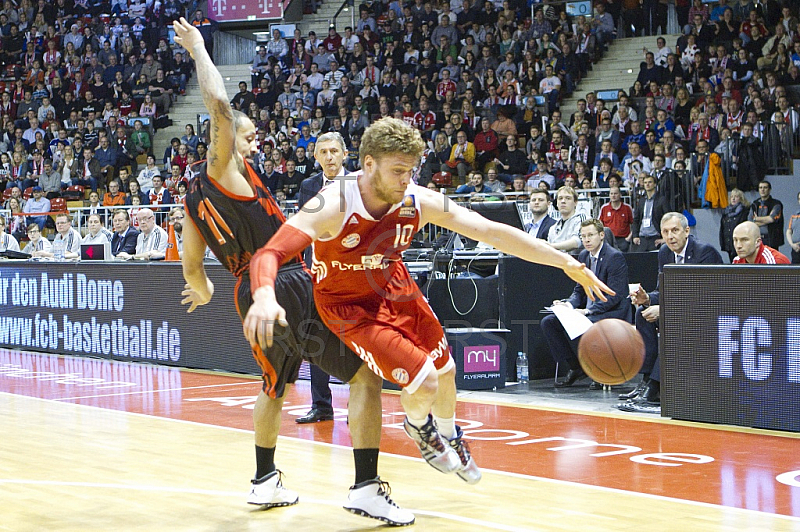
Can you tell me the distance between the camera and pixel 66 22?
27.2m

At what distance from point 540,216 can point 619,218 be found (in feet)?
9.57

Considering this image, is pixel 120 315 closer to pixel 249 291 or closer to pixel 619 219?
pixel 619 219

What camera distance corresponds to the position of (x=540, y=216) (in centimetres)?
1082

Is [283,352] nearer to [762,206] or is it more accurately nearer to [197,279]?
[197,279]

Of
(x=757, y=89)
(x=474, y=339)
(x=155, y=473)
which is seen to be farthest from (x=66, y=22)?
(x=155, y=473)

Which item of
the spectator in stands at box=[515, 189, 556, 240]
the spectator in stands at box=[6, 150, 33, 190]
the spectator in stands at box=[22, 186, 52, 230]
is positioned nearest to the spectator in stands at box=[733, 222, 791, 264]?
the spectator in stands at box=[515, 189, 556, 240]

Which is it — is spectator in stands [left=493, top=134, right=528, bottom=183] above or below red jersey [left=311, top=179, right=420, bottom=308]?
above

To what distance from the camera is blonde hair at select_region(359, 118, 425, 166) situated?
14.0 ft

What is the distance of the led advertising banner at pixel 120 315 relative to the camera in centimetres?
1065

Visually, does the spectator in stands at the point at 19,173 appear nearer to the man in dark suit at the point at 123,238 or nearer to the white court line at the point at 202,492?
the man in dark suit at the point at 123,238

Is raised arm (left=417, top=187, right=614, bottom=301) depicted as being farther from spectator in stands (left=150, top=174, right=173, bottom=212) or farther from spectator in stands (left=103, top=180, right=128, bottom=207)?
spectator in stands (left=103, top=180, right=128, bottom=207)

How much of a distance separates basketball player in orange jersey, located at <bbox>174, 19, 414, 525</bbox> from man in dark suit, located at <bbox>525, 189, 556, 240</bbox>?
5.93 metres

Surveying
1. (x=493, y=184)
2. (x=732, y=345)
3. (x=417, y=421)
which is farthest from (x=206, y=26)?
(x=417, y=421)

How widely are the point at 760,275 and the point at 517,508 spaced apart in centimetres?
308
